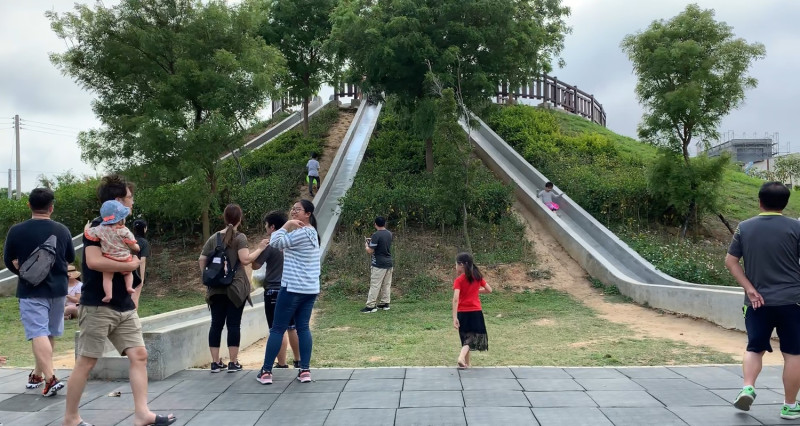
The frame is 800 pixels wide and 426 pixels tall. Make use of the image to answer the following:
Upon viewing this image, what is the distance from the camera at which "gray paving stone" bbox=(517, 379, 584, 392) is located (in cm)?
467

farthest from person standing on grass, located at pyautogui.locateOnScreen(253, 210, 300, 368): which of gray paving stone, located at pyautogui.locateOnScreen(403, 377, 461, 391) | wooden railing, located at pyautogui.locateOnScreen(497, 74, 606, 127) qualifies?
wooden railing, located at pyautogui.locateOnScreen(497, 74, 606, 127)

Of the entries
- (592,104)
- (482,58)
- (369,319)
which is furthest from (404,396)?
(592,104)

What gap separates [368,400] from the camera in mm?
4410

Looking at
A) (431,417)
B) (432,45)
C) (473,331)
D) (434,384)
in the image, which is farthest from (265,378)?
(432,45)

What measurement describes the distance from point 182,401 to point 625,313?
7489 mm

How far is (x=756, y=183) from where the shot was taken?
830 inches

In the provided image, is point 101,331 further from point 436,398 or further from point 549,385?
point 549,385

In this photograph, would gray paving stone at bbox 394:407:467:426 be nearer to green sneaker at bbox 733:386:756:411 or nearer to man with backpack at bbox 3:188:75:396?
green sneaker at bbox 733:386:756:411

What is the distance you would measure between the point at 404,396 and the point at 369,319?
4.84 meters

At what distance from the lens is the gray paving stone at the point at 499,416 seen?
3.90 meters

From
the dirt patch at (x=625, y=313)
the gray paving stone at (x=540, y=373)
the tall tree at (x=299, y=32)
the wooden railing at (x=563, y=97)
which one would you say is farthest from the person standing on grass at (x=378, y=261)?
the wooden railing at (x=563, y=97)

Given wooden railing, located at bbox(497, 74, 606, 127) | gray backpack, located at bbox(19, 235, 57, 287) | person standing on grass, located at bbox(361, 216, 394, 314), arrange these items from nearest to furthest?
gray backpack, located at bbox(19, 235, 57, 287) < person standing on grass, located at bbox(361, 216, 394, 314) < wooden railing, located at bbox(497, 74, 606, 127)

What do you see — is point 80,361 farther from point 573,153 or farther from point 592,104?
point 592,104

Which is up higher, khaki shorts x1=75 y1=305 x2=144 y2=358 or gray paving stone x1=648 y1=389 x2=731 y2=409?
khaki shorts x1=75 y1=305 x2=144 y2=358
